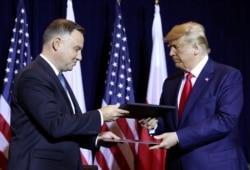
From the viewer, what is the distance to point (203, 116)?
272 centimetres

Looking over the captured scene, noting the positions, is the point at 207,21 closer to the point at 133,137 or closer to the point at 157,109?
the point at 133,137

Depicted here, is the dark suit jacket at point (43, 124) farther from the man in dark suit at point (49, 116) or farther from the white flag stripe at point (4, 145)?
the white flag stripe at point (4, 145)

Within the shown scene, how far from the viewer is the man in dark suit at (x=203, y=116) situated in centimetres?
266

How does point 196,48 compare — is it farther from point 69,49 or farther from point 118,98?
point 118,98

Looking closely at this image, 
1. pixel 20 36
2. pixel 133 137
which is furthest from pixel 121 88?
pixel 20 36

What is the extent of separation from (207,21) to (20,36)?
2.33 meters

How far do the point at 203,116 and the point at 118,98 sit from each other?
5.57ft

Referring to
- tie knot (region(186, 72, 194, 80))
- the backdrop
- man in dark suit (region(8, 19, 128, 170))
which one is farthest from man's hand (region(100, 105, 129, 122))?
the backdrop

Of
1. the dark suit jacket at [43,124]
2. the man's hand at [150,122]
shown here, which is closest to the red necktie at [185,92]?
the man's hand at [150,122]

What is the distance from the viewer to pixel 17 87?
2379 mm

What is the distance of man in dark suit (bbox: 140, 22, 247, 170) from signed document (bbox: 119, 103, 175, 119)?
16cm

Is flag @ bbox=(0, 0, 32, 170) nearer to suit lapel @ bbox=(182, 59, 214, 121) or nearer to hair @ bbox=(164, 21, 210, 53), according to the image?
hair @ bbox=(164, 21, 210, 53)

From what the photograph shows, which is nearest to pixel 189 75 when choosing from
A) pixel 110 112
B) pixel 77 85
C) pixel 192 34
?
pixel 192 34

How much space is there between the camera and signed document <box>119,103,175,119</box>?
2490 millimetres
